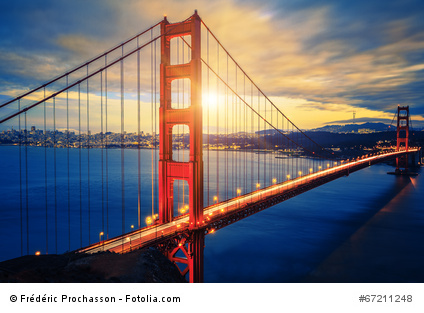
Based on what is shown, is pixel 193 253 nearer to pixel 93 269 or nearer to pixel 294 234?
pixel 93 269

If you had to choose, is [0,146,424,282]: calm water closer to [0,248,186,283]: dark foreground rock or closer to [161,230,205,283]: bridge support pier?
[161,230,205,283]: bridge support pier

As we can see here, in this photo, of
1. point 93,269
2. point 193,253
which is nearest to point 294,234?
point 193,253

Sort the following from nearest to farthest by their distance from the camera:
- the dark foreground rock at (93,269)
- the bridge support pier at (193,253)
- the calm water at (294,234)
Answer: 1. the dark foreground rock at (93,269)
2. the bridge support pier at (193,253)
3. the calm water at (294,234)

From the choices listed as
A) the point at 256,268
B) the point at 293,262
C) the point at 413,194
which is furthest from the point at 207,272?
the point at 413,194

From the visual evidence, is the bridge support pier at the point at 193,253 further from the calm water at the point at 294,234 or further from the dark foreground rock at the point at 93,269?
the calm water at the point at 294,234

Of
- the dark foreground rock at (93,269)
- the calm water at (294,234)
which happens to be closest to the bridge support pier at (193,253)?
the dark foreground rock at (93,269)

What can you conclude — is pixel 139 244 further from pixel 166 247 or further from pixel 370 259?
pixel 370 259
